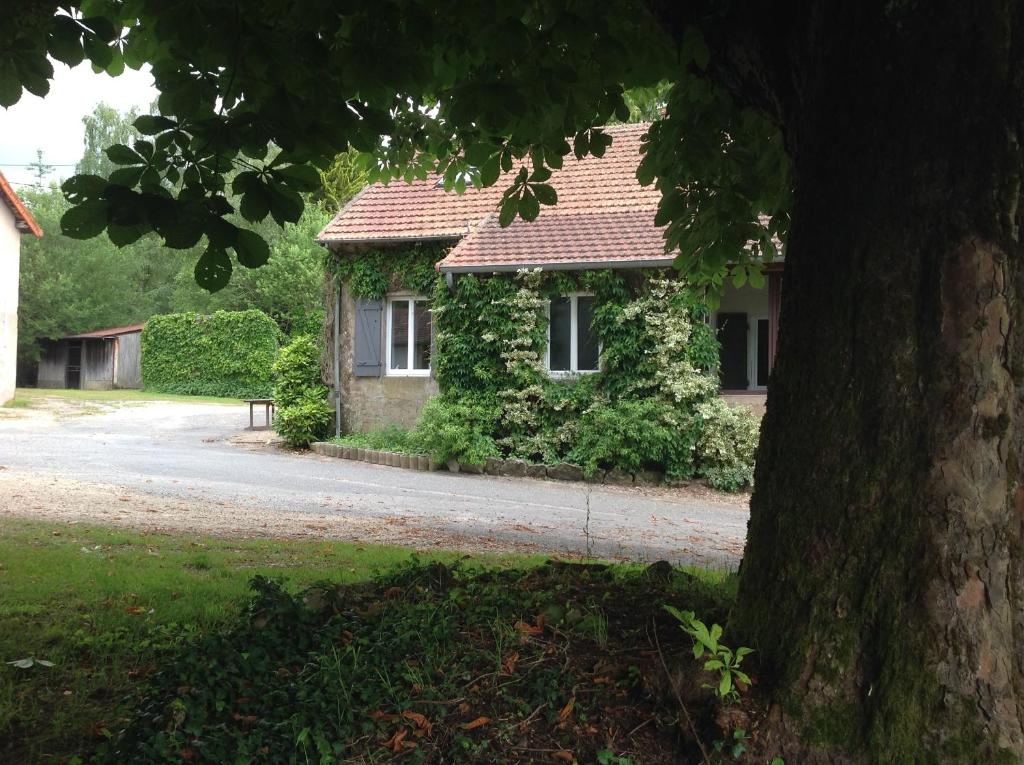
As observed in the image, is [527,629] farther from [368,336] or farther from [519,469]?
[368,336]

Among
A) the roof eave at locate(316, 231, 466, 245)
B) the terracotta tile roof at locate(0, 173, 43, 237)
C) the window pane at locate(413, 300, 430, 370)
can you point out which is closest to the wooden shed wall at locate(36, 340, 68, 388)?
the terracotta tile roof at locate(0, 173, 43, 237)

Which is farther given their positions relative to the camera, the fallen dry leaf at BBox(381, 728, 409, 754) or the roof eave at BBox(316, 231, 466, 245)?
the roof eave at BBox(316, 231, 466, 245)

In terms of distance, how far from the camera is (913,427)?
2598mm

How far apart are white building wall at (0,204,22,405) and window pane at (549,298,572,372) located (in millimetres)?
19794

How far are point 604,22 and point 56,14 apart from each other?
2.56 meters

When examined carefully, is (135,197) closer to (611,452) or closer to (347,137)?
(347,137)

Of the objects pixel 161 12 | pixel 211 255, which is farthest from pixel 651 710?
pixel 161 12

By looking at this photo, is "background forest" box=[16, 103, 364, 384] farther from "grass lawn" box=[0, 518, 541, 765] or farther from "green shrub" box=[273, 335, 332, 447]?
"grass lawn" box=[0, 518, 541, 765]

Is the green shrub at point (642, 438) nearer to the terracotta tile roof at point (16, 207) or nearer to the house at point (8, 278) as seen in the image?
the house at point (8, 278)

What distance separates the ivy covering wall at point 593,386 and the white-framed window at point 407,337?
1171 mm

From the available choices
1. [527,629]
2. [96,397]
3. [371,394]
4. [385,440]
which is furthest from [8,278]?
[527,629]

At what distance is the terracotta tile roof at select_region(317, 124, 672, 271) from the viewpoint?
15.9m

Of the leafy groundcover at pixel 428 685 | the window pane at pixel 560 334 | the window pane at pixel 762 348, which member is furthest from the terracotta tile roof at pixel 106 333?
the leafy groundcover at pixel 428 685

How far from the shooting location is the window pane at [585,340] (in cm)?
1612
